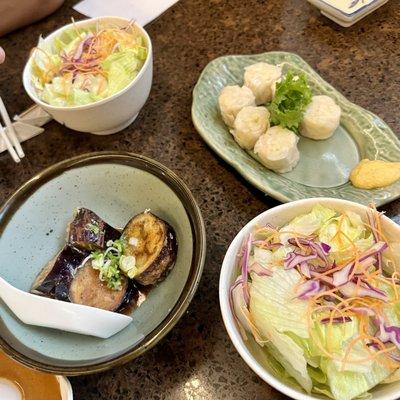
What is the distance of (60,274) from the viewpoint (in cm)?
112

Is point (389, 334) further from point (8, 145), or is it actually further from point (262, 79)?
point (8, 145)

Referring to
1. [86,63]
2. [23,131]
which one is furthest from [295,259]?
[23,131]

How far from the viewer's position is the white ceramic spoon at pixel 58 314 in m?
1.00

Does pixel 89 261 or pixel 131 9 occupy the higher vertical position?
pixel 131 9

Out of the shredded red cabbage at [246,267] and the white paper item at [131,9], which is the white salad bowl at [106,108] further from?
the shredded red cabbage at [246,267]

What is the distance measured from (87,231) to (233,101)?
1.96 feet

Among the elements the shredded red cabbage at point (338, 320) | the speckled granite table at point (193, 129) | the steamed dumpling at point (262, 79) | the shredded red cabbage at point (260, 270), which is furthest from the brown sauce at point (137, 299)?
the steamed dumpling at point (262, 79)

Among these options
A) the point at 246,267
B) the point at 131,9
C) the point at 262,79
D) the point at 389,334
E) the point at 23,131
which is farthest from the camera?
the point at 131,9

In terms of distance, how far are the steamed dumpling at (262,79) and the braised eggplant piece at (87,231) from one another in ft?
2.12

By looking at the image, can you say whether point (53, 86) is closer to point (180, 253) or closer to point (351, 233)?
point (180, 253)

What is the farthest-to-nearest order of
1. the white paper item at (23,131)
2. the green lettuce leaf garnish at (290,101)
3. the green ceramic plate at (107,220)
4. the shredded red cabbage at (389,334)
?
the white paper item at (23,131), the green lettuce leaf garnish at (290,101), the green ceramic plate at (107,220), the shredded red cabbage at (389,334)

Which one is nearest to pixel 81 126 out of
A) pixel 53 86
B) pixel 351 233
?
pixel 53 86

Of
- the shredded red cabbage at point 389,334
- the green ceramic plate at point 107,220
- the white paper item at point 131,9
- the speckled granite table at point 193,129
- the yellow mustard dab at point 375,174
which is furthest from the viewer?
the white paper item at point 131,9

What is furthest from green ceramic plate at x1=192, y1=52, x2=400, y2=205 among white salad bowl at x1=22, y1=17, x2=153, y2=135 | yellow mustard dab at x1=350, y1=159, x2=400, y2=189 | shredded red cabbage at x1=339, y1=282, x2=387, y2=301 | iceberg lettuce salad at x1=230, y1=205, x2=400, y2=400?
shredded red cabbage at x1=339, y1=282, x2=387, y2=301
